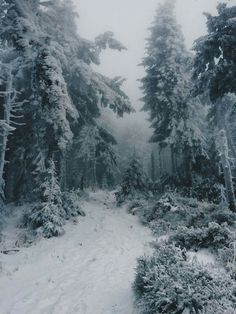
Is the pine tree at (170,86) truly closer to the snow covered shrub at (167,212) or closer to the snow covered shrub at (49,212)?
the snow covered shrub at (167,212)

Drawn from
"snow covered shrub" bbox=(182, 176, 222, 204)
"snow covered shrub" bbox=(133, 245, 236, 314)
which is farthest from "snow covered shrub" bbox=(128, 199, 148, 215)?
"snow covered shrub" bbox=(133, 245, 236, 314)

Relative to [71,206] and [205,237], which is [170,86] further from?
[205,237]

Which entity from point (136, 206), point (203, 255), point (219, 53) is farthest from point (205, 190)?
point (203, 255)

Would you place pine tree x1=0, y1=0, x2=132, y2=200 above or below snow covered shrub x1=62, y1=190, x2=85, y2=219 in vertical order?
above

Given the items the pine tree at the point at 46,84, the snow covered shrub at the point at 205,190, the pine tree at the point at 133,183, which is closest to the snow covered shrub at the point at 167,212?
the pine tree at the point at 133,183

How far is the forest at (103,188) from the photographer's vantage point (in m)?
6.76

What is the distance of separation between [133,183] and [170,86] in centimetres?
724

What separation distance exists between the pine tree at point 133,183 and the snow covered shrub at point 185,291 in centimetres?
1278

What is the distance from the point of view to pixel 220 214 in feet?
41.7

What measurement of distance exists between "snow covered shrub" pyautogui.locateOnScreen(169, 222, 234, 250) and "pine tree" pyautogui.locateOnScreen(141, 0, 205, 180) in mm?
10986

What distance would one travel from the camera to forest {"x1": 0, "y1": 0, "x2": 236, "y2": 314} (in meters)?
6.76

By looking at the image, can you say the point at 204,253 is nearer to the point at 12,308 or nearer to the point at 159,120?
the point at 12,308

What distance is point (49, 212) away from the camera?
13898 millimetres

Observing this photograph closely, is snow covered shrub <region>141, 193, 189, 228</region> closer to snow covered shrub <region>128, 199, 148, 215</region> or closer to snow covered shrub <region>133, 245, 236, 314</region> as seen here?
snow covered shrub <region>128, 199, 148, 215</region>
